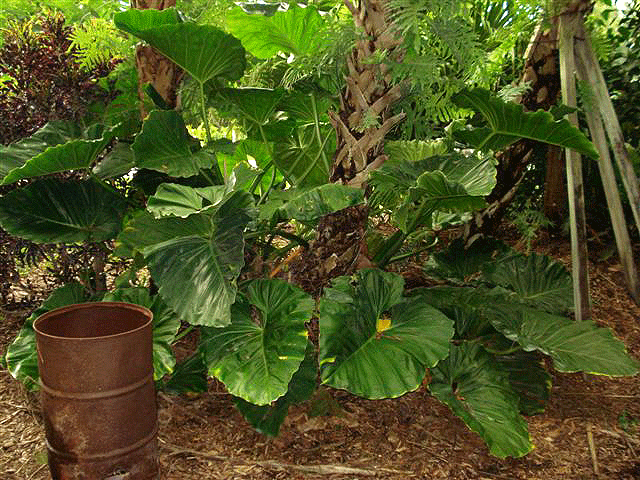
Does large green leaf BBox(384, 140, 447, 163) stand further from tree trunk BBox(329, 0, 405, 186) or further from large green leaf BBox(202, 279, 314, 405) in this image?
large green leaf BBox(202, 279, 314, 405)

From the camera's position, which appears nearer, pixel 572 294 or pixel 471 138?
pixel 471 138

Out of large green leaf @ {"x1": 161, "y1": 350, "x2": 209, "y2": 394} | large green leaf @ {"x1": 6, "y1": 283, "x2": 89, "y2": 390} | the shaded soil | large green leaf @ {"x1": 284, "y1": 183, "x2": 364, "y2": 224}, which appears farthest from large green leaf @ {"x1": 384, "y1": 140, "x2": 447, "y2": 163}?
large green leaf @ {"x1": 6, "y1": 283, "x2": 89, "y2": 390}

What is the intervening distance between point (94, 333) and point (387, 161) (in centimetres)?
112

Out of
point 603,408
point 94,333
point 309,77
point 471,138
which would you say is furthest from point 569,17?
point 94,333

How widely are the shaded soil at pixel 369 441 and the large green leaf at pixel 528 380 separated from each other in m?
0.08

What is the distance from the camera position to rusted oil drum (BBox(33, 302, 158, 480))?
166 centimetres

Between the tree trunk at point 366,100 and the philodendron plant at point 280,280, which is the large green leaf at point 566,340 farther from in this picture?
the tree trunk at point 366,100

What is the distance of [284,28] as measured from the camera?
92.6 inches

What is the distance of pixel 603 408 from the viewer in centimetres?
235

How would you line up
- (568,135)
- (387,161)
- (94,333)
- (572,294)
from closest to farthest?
(94,333)
(568,135)
(387,161)
(572,294)

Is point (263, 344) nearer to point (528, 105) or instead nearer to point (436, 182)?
point (436, 182)

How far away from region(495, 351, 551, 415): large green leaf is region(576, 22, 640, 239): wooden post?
2.40 feet

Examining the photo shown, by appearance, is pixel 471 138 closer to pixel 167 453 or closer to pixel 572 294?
pixel 572 294

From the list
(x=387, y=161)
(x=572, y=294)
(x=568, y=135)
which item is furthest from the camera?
(x=572, y=294)
